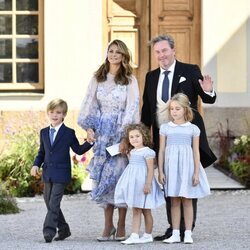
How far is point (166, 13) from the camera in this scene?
14672mm

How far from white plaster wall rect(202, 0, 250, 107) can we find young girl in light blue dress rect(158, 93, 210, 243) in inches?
224

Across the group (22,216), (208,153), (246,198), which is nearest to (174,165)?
(208,153)

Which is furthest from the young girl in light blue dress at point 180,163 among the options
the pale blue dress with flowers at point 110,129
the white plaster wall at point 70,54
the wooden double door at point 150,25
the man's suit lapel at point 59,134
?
the wooden double door at point 150,25

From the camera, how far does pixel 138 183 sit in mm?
8453

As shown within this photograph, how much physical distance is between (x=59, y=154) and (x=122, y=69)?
93 cm

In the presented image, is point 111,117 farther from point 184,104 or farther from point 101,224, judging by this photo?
point 101,224

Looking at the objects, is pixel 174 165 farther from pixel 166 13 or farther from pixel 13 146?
pixel 166 13

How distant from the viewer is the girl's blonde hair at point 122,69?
8641 mm

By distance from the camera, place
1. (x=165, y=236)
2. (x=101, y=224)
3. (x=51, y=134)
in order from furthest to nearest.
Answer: (x=101, y=224)
(x=51, y=134)
(x=165, y=236)

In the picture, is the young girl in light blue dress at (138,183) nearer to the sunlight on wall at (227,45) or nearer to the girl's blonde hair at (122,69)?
the girl's blonde hair at (122,69)

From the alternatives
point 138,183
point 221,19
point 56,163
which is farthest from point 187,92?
point 221,19

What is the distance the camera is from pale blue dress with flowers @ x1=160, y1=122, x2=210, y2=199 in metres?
8.41

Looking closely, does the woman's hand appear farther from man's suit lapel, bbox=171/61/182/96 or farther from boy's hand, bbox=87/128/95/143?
boy's hand, bbox=87/128/95/143

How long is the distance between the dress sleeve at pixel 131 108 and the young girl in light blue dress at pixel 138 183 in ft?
0.29
